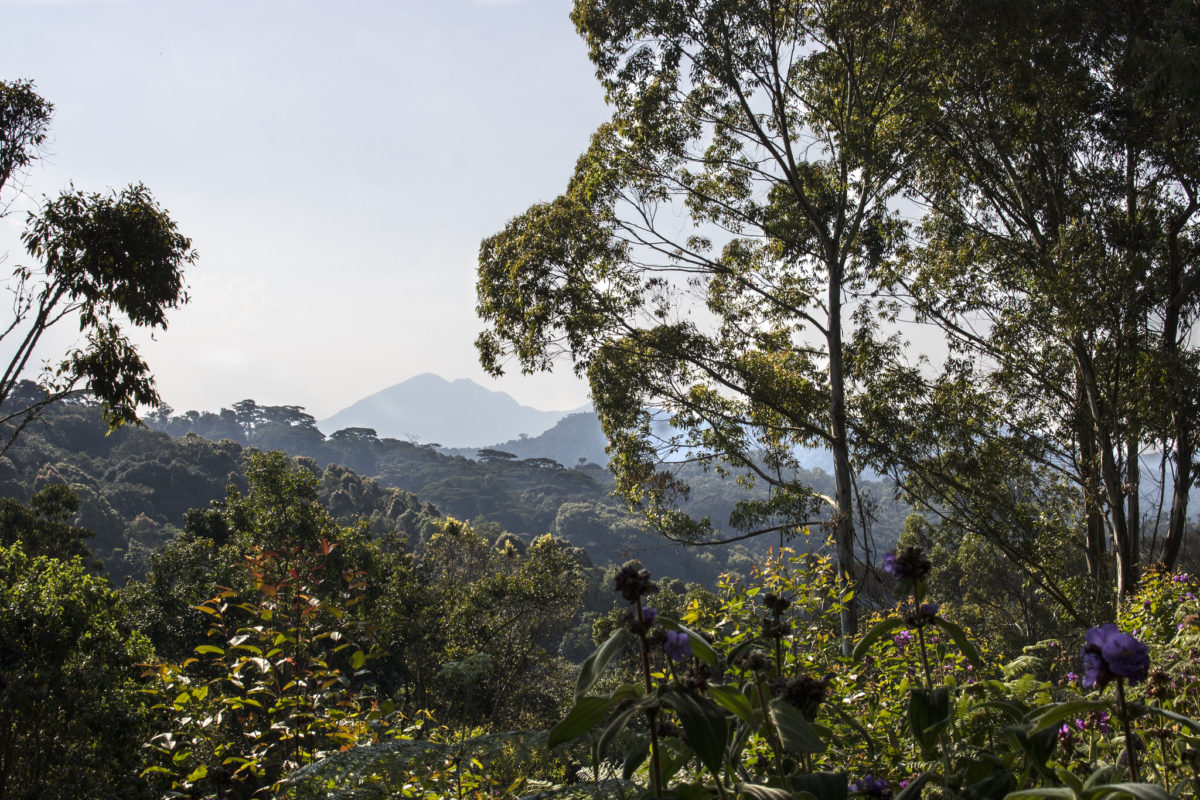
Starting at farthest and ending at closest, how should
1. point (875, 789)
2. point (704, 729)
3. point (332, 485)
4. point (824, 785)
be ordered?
point (332, 485)
point (875, 789)
point (824, 785)
point (704, 729)

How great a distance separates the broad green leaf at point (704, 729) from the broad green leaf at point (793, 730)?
0.48ft

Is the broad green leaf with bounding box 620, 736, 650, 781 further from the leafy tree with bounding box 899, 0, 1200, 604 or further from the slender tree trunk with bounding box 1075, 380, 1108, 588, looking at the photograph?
the slender tree trunk with bounding box 1075, 380, 1108, 588

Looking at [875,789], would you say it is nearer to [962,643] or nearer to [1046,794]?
[962,643]

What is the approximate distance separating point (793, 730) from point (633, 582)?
0.32 metres

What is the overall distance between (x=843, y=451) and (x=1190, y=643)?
26.1ft

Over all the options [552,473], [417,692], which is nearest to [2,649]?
[417,692]

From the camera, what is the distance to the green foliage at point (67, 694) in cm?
544

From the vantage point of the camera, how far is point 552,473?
4092 inches

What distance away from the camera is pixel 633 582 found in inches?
45.5

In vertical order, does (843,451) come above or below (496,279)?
below

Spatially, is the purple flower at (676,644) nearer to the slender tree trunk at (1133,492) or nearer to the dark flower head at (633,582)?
the dark flower head at (633,582)

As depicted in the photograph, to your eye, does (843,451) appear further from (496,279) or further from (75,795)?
(75,795)

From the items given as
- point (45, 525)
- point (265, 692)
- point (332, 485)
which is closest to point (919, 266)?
point (265, 692)

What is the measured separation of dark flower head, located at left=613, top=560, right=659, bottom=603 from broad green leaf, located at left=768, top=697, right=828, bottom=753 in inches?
10.0
